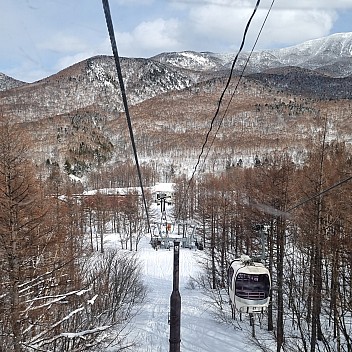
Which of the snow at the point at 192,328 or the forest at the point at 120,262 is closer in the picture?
the forest at the point at 120,262

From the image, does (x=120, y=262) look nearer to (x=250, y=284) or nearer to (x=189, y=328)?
(x=189, y=328)

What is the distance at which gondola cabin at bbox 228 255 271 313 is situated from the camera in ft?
21.5

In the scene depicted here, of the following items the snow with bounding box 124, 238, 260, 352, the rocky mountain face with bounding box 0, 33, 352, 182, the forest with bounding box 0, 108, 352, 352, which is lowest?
the snow with bounding box 124, 238, 260, 352

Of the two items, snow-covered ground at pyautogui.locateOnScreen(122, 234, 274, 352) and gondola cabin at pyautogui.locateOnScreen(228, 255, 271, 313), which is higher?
gondola cabin at pyautogui.locateOnScreen(228, 255, 271, 313)

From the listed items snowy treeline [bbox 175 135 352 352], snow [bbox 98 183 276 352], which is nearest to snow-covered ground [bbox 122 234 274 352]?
snow [bbox 98 183 276 352]

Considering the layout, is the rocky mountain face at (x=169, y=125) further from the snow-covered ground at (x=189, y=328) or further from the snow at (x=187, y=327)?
the snow-covered ground at (x=189, y=328)

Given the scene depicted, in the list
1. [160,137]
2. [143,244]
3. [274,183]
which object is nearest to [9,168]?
[274,183]

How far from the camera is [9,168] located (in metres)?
7.96

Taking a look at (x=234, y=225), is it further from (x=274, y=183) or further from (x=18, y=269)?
(x=18, y=269)

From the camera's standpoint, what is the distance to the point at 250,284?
22.1ft

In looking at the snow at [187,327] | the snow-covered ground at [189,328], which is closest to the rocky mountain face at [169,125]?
the snow at [187,327]

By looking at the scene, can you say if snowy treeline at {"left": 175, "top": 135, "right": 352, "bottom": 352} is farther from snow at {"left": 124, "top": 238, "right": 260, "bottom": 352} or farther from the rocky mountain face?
the rocky mountain face

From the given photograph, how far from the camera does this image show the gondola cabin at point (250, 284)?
655 centimetres

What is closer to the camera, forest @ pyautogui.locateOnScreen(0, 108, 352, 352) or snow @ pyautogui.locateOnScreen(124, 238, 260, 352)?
forest @ pyautogui.locateOnScreen(0, 108, 352, 352)
